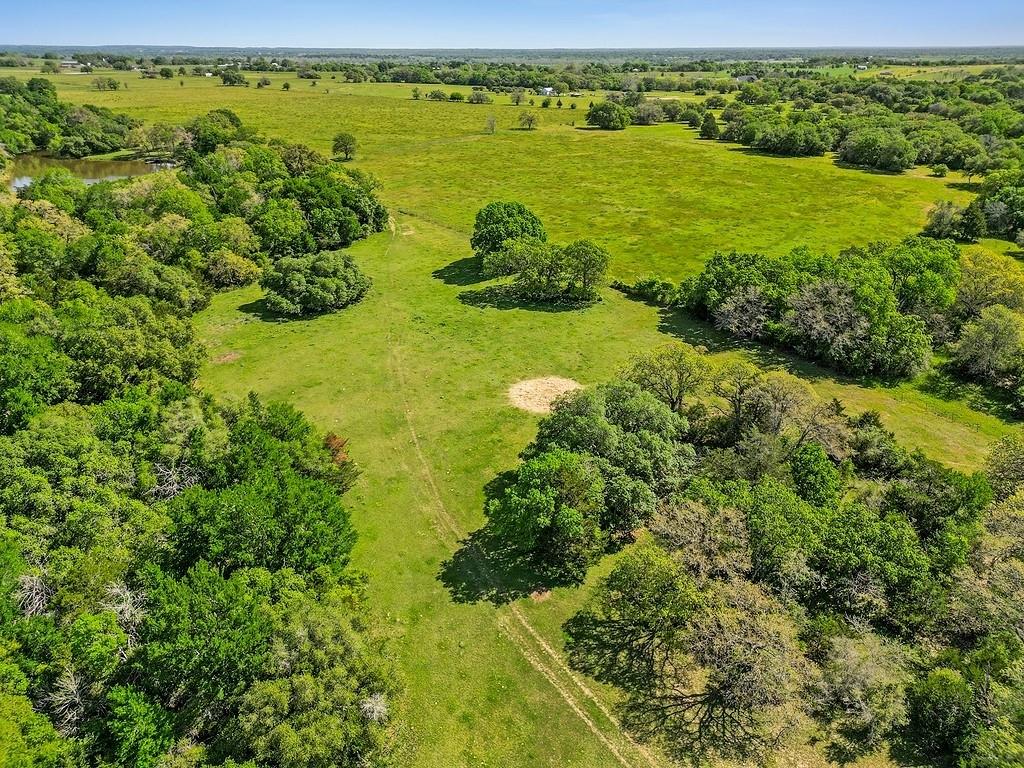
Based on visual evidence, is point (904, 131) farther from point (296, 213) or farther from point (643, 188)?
point (296, 213)

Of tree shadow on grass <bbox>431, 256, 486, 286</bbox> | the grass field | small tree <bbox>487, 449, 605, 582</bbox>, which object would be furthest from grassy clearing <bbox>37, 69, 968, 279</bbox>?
small tree <bbox>487, 449, 605, 582</bbox>

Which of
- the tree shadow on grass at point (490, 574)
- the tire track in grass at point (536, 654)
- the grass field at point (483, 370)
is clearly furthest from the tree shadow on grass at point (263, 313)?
the tree shadow on grass at point (490, 574)

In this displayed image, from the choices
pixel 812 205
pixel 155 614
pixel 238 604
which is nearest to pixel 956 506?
pixel 238 604

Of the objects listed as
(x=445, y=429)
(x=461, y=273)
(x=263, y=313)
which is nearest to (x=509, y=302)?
(x=461, y=273)

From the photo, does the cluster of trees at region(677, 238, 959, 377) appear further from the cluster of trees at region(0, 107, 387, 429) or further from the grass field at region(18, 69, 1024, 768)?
the cluster of trees at region(0, 107, 387, 429)

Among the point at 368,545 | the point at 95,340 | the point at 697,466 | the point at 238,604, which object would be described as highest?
the point at 95,340

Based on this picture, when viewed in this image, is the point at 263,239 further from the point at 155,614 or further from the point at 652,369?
the point at 155,614
